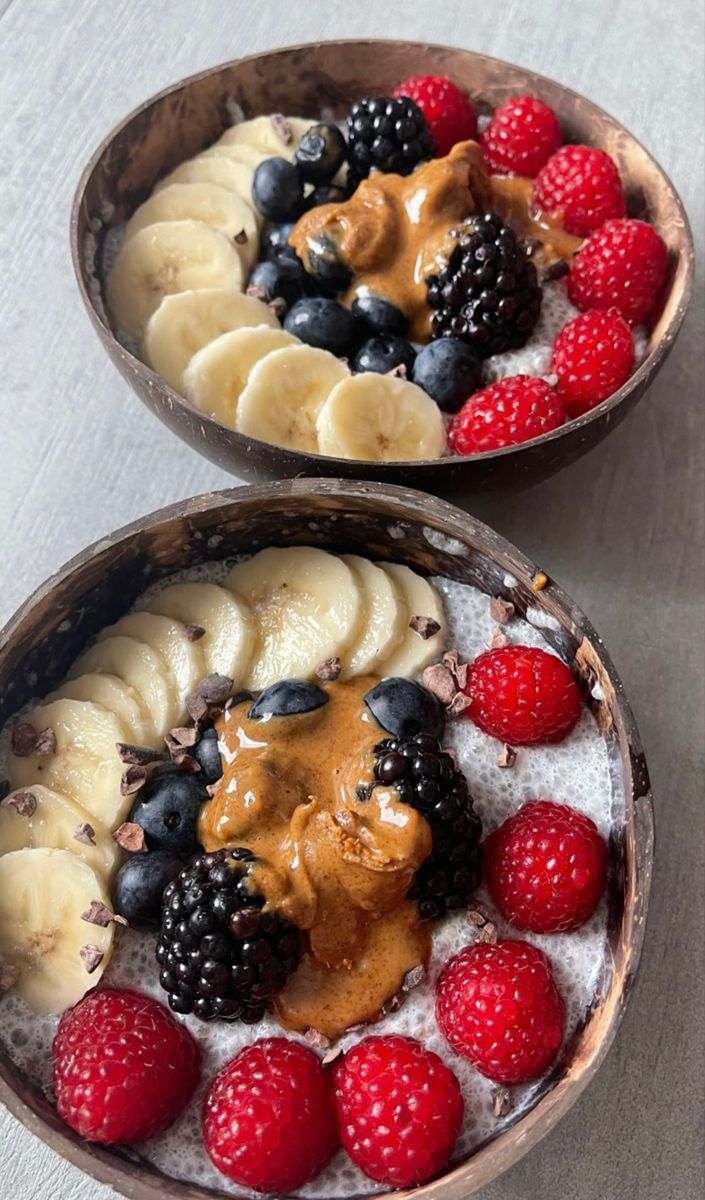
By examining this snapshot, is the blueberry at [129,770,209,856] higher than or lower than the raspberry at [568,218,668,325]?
lower

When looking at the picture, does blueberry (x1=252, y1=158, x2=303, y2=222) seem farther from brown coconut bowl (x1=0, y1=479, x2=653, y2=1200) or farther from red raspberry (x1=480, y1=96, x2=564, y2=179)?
brown coconut bowl (x1=0, y1=479, x2=653, y2=1200)

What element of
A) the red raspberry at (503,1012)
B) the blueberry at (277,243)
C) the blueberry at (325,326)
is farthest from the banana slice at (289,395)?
the red raspberry at (503,1012)

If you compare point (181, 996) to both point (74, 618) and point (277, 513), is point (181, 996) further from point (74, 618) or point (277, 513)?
point (277, 513)

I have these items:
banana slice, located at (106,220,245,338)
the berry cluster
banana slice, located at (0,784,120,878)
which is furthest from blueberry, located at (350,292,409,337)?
banana slice, located at (0,784,120,878)

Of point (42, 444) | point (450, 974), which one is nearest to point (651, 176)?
point (42, 444)

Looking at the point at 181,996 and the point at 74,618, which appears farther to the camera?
the point at 74,618
